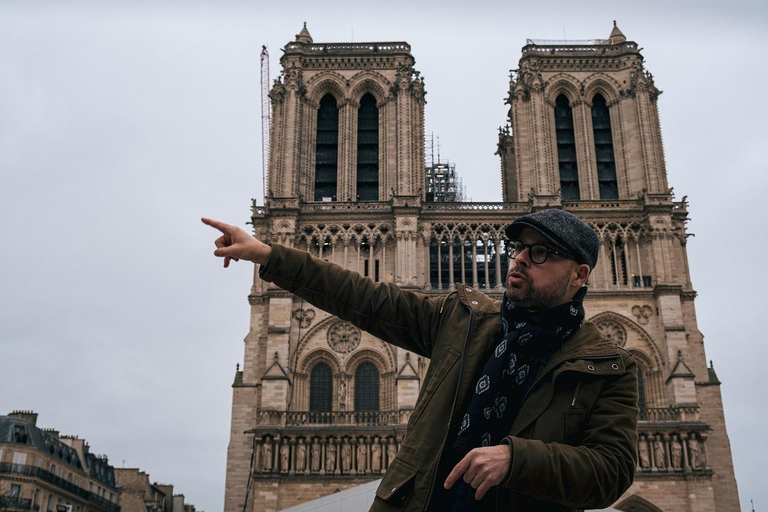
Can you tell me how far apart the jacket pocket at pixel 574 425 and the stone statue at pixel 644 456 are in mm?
28396

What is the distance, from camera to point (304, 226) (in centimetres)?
3347

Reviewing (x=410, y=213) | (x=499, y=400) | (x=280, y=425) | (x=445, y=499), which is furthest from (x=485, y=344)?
(x=410, y=213)

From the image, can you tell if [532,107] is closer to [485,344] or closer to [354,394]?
[354,394]

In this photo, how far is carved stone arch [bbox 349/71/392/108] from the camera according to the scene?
3619cm

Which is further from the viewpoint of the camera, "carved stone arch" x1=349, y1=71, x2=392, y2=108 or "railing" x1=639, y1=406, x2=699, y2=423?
"carved stone arch" x1=349, y1=71, x2=392, y2=108

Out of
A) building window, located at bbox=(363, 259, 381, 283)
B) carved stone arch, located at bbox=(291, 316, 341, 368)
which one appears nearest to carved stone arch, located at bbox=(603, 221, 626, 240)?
building window, located at bbox=(363, 259, 381, 283)

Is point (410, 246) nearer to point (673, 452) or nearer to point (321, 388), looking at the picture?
point (321, 388)

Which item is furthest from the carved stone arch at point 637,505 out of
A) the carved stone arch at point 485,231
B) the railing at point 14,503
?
the railing at point 14,503

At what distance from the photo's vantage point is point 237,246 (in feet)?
10.7

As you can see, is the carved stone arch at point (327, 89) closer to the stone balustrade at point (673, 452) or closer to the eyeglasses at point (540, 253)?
the stone balustrade at point (673, 452)

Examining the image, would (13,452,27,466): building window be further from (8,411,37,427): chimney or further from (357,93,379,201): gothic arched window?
(357,93,379,201): gothic arched window

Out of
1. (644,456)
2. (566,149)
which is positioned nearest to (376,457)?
(644,456)

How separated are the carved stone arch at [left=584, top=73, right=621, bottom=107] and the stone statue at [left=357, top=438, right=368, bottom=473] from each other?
57.4ft

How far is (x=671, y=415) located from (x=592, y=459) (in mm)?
29392
